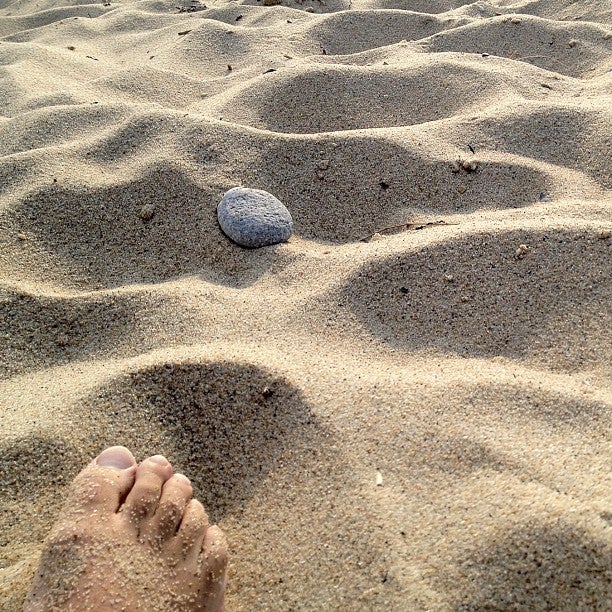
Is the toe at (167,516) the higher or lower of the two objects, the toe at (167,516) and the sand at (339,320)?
the lower

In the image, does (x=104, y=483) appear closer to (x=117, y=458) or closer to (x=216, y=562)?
(x=117, y=458)

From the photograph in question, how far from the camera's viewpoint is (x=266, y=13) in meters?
3.54

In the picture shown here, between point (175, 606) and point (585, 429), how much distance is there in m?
0.92

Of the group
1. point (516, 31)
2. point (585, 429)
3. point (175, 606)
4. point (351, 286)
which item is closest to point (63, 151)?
point (351, 286)

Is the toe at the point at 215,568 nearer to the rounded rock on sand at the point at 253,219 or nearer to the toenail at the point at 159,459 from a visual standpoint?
the toenail at the point at 159,459

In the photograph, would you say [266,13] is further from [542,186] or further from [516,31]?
[542,186]

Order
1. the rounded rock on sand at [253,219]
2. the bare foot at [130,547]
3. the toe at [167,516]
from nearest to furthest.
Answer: the bare foot at [130,547], the toe at [167,516], the rounded rock on sand at [253,219]

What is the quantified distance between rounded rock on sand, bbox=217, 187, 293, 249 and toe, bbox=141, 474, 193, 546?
2.82ft

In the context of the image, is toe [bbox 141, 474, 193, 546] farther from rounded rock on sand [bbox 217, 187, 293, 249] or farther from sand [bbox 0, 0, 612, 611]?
rounded rock on sand [bbox 217, 187, 293, 249]

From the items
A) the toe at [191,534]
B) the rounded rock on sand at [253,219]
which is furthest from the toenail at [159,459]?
the rounded rock on sand at [253,219]

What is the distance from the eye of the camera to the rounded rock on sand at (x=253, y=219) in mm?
1809

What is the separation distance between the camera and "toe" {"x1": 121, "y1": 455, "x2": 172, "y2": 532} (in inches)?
47.1

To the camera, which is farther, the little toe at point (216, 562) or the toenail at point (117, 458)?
the toenail at point (117, 458)

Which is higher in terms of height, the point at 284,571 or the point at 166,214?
the point at 166,214
